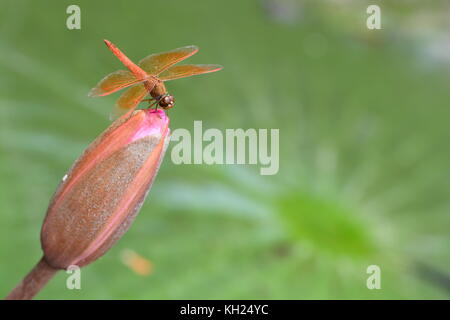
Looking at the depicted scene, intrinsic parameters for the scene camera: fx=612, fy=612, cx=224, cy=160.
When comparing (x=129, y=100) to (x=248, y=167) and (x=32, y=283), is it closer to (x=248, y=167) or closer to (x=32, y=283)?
→ (x=32, y=283)

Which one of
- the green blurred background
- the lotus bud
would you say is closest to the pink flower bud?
the lotus bud

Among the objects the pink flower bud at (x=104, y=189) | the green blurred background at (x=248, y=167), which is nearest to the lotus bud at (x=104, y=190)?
the pink flower bud at (x=104, y=189)

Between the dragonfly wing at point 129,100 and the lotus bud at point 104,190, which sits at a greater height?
the dragonfly wing at point 129,100

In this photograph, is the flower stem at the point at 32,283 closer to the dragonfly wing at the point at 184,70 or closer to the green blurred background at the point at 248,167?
the dragonfly wing at the point at 184,70

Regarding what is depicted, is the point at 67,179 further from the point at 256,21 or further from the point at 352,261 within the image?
the point at 256,21
